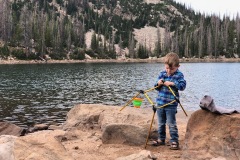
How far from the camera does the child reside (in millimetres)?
8945

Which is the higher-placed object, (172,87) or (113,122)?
(172,87)

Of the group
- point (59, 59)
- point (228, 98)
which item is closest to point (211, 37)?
point (59, 59)

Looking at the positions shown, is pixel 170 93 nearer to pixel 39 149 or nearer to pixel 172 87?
pixel 172 87

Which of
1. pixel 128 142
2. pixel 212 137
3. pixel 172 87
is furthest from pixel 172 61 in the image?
pixel 128 142

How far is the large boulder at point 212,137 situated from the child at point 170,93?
0.81 meters

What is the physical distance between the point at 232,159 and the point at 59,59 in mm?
130538

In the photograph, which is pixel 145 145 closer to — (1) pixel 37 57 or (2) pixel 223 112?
(2) pixel 223 112

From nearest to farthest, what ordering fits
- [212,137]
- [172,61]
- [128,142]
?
[212,137], [172,61], [128,142]

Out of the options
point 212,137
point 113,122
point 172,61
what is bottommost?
point 113,122

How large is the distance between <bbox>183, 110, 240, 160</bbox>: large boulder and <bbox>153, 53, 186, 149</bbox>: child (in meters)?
0.81

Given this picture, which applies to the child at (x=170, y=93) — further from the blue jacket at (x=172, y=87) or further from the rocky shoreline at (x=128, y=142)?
the rocky shoreline at (x=128, y=142)

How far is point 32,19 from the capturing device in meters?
147

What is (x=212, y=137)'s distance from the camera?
7598mm

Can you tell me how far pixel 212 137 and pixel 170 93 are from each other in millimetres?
1981
